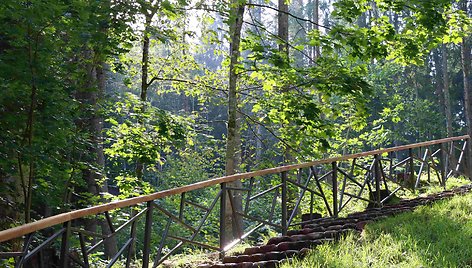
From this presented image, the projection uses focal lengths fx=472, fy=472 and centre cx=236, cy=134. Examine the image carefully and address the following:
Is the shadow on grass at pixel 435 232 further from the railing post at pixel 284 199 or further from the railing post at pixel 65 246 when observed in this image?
the railing post at pixel 65 246

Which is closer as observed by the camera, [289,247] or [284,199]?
[289,247]

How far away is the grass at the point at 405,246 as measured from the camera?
14.2 feet

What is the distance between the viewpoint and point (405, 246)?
189 inches

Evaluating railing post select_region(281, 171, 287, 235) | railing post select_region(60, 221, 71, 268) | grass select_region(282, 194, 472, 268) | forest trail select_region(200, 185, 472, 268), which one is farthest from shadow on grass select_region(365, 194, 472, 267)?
railing post select_region(60, 221, 71, 268)

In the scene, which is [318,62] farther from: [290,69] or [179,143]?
[179,143]

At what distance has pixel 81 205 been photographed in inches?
370

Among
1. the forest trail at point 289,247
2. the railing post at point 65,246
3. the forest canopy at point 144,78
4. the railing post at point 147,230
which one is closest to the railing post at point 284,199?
the forest trail at point 289,247

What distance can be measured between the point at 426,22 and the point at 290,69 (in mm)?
2407

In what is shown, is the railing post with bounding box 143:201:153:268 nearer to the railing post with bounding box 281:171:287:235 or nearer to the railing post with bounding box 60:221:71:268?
the railing post with bounding box 60:221:71:268

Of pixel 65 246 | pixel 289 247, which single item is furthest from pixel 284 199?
pixel 65 246

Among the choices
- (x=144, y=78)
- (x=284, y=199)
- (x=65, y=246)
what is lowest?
(x=284, y=199)

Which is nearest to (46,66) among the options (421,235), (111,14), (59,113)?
(59,113)

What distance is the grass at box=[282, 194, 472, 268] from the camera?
4.33 metres

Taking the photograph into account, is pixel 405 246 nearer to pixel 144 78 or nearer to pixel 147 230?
pixel 147 230
